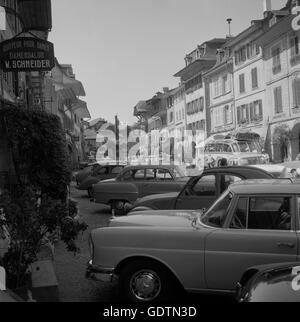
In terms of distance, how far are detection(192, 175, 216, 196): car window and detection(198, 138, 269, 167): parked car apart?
1647 centimetres

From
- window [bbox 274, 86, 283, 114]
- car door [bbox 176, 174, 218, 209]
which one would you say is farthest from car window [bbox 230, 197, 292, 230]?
window [bbox 274, 86, 283, 114]

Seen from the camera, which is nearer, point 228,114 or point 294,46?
point 294,46

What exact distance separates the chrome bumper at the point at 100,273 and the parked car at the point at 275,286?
1.98 m

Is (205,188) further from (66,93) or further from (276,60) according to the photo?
(66,93)

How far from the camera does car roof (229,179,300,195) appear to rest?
4943 mm

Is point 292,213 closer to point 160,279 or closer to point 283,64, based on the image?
point 160,279

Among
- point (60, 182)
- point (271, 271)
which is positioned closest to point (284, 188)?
point (271, 271)

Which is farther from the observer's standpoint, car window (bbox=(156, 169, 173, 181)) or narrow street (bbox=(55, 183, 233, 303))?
car window (bbox=(156, 169, 173, 181))

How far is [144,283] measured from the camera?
16.8ft

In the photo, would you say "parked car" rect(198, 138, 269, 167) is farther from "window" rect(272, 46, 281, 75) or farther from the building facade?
"window" rect(272, 46, 281, 75)

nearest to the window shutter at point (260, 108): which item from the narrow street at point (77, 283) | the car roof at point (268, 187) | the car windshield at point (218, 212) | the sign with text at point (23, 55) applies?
the sign with text at point (23, 55)

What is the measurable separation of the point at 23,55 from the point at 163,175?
484cm

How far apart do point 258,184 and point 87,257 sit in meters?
3.89

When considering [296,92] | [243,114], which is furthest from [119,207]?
[243,114]
